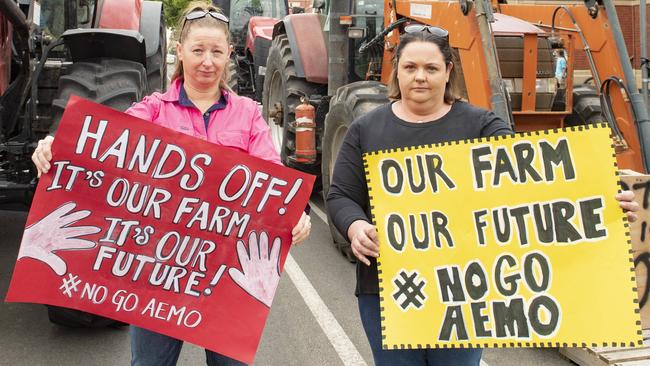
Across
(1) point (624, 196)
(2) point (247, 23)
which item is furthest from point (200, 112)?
(2) point (247, 23)

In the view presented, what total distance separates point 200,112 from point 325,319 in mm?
2745

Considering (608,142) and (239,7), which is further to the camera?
(239,7)

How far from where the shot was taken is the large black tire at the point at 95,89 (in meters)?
4.50

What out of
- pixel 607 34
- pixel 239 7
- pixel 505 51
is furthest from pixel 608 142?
pixel 239 7

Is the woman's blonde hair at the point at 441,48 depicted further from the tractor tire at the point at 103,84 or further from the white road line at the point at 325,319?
the tractor tire at the point at 103,84

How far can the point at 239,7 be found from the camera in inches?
721

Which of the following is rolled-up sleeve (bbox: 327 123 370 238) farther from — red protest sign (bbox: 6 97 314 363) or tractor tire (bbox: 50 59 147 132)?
tractor tire (bbox: 50 59 147 132)

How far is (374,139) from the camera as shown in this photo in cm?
264

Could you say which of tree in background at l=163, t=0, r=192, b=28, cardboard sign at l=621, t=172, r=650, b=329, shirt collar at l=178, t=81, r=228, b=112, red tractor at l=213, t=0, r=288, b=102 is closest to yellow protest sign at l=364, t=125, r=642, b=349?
shirt collar at l=178, t=81, r=228, b=112

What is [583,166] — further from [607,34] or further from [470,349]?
[607,34]

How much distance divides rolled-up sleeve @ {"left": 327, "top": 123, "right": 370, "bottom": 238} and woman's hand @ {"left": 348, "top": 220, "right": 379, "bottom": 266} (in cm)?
8

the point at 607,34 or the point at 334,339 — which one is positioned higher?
the point at 607,34

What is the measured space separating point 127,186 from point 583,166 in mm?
1602

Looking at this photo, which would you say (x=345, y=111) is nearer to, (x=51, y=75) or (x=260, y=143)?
(x=51, y=75)
